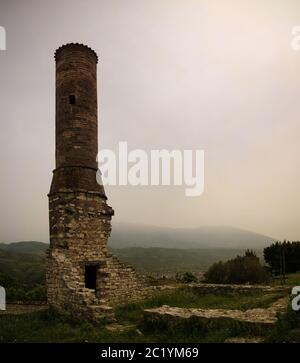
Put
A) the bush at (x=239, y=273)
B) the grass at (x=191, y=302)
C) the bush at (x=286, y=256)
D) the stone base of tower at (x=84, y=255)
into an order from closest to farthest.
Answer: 1. the grass at (x=191, y=302)
2. the stone base of tower at (x=84, y=255)
3. the bush at (x=239, y=273)
4. the bush at (x=286, y=256)

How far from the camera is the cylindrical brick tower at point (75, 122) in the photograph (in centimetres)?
1653

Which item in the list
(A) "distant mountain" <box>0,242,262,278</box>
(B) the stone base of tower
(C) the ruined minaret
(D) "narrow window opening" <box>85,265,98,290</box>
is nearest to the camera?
(B) the stone base of tower

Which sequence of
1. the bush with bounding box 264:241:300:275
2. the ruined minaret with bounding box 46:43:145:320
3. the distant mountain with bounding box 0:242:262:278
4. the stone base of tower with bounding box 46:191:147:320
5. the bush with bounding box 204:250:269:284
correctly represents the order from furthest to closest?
1. the distant mountain with bounding box 0:242:262:278
2. the bush with bounding box 264:241:300:275
3. the bush with bounding box 204:250:269:284
4. the ruined minaret with bounding box 46:43:145:320
5. the stone base of tower with bounding box 46:191:147:320

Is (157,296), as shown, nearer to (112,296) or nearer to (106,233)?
(112,296)

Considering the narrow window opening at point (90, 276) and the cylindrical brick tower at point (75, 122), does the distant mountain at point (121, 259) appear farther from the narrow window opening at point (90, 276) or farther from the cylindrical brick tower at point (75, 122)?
the cylindrical brick tower at point (75, 122)

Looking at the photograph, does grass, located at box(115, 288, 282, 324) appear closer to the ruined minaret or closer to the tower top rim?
the ruined minaret

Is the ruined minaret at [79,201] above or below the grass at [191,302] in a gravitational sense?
above

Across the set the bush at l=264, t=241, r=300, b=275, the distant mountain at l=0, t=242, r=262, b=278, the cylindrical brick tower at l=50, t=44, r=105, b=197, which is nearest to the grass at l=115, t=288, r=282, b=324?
the cylindrical brick tower at l=50, t=44, r=105, b=197

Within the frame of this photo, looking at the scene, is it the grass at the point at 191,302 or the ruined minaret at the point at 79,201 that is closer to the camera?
the grass at the point at 191,302

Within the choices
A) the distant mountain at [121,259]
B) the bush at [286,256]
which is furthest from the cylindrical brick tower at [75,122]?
the bush at [286,256]

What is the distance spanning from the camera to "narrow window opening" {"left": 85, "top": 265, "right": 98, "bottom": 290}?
53.5 ft
